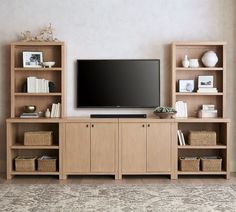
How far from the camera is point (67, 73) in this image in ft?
20.7

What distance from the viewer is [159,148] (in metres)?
5.90

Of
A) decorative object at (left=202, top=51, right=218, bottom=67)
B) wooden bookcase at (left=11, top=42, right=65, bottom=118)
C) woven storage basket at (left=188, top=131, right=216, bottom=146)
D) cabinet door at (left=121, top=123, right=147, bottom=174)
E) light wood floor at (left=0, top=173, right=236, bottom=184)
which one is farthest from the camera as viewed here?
wooden bookcase at (left=11, top=42, right=65, bottom=118)

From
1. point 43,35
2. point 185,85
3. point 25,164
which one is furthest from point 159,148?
point 43,35

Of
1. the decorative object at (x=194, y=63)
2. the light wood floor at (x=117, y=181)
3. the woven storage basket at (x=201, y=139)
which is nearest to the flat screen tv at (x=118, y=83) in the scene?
the decorative object at (x=194, y=63)

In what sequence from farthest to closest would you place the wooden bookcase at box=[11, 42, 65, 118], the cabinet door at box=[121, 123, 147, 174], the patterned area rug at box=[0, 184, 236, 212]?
the wooden bookcase at box=[11, 42, 65, 118], the cabinet door at box=[121, 123, 147, 174], the patterned area rug at box=[0, 184, 236, 212]

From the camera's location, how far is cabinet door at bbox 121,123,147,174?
5879 mm

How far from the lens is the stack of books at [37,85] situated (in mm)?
6117

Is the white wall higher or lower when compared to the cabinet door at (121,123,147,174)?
higher

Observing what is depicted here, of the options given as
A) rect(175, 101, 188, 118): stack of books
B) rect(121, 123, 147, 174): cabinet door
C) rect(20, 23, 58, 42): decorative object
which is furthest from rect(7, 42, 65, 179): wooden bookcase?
rect(175, 101, 188, 118): stack of books

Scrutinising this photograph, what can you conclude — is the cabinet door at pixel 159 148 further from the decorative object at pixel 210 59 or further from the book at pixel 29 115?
the book at pixel 29 115

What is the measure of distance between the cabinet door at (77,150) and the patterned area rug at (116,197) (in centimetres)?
47

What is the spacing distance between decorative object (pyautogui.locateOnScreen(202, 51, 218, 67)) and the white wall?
0.33m

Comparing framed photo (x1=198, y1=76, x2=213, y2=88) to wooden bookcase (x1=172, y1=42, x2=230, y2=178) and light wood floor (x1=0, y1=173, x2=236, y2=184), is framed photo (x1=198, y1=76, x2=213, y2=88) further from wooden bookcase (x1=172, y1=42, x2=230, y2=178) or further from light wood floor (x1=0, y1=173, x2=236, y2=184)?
light wood floor (x1=0, y1=173, x2=236, y2=184)

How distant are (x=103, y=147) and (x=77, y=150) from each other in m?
0.35
